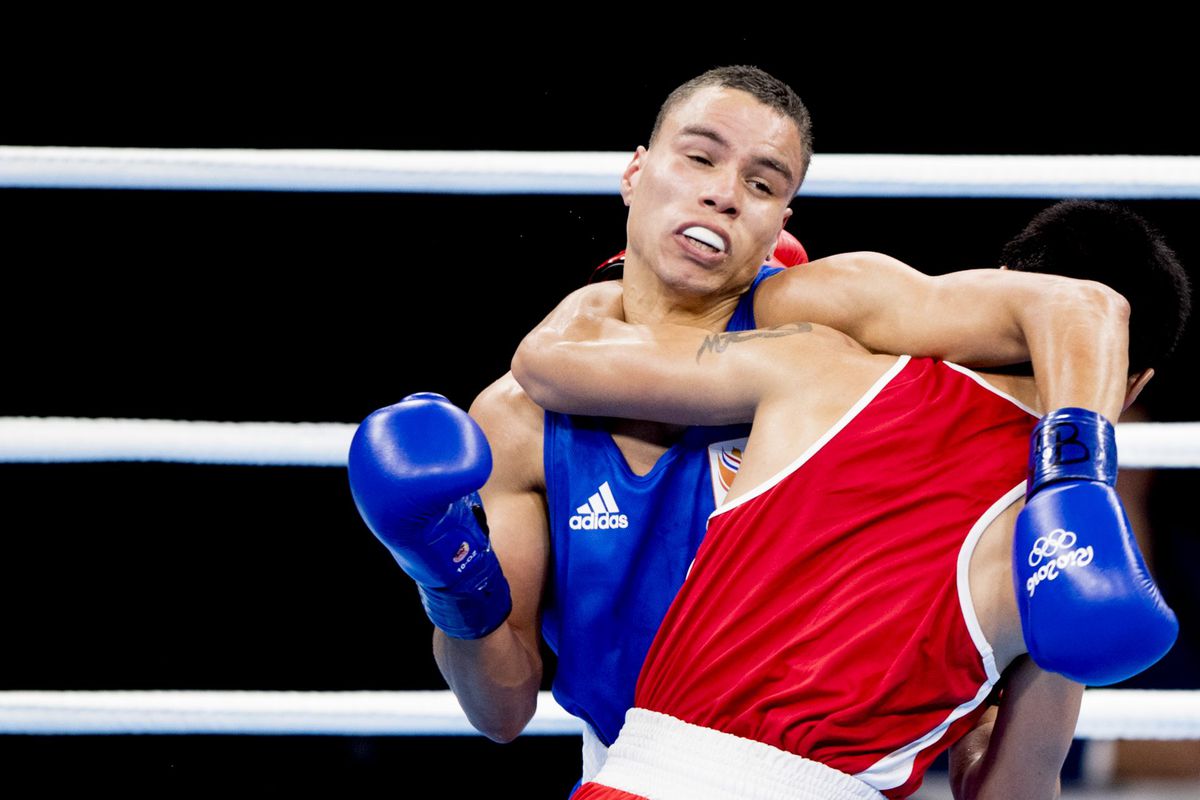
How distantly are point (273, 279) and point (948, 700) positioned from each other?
1.52 m

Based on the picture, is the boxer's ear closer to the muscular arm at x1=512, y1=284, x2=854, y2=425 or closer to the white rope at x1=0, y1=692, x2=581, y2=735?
the muscular arm at x1=512, y1=284, x2=854, y2=425

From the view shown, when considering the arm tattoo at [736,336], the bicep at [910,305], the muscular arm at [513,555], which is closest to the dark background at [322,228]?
the muscular arm at [513,555]

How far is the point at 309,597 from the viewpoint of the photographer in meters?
2.64

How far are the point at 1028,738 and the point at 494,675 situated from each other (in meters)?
0.78

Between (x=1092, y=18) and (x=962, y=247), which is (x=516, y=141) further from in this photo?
(x=1092, y=18)

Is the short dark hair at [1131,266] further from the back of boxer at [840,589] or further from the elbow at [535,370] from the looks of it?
the elbow at [535,370]

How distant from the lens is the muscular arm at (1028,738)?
1.74 m

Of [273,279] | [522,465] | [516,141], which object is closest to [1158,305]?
[522,465]

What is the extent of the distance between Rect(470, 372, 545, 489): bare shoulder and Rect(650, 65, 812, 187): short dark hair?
56cm

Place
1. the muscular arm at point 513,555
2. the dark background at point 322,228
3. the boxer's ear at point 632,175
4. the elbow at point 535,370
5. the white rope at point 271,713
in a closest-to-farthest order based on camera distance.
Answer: the elbow at point 535,370 → the muscular arm at point 513,555 → the boxer's ear at point 632,175 → the white rope at point 271,713 → the dark background at point 322,228

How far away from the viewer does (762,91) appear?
209 centimetres

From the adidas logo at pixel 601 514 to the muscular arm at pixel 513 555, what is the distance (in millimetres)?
109

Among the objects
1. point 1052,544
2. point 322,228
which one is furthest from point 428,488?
point 322,228

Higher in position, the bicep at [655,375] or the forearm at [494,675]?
the bicep at [655,375]
